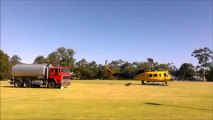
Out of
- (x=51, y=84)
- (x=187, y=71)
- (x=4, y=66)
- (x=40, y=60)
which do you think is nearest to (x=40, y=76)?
(x=51, y=84)

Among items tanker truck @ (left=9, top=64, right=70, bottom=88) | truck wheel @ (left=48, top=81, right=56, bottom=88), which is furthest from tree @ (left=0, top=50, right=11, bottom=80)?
truck wheel @ (left=48, top=81, right=56, bottom=88)

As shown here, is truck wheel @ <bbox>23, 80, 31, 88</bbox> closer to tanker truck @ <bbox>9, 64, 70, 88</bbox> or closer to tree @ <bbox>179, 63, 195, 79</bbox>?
tanker truck @ <bbox>9, 64, 70, 88</bbox>

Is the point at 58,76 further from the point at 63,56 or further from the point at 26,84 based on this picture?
the point at 63,56

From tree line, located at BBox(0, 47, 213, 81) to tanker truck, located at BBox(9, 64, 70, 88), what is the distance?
54.8 m

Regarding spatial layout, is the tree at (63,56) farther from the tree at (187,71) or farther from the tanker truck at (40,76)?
the tanker truck at (40,76)

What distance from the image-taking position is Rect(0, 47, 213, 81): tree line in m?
99.1

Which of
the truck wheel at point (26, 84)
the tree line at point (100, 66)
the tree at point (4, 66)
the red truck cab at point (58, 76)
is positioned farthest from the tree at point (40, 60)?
the red truck cab at point (58, 76)

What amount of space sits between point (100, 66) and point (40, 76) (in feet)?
268

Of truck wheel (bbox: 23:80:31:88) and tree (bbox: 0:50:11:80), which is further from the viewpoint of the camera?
tree (bbox: 0:50:11:80)

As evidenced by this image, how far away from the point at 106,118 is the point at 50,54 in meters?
127

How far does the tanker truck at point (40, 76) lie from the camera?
35.8m

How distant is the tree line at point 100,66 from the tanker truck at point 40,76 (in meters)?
54.8

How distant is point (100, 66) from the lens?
4651 inches

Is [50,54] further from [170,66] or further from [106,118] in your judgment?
[106,118]
